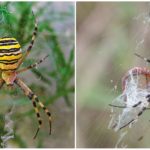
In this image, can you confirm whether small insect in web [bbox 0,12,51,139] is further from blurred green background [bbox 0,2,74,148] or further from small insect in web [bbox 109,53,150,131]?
small insect in web [bbox 109,53,150,131]

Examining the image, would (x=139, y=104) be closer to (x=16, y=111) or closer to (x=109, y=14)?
(x=109, y=14)

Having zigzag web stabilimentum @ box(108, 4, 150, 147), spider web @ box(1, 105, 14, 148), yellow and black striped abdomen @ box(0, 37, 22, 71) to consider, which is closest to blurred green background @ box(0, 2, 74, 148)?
spider web @ box(1, 105, 14, 148)

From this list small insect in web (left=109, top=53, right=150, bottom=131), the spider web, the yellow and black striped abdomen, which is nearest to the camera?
the yellow and black striped abdomen

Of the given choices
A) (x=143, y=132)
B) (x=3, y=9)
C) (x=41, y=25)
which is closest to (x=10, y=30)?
(x=3, y=9)

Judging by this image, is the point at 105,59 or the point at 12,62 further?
the point at 105,59

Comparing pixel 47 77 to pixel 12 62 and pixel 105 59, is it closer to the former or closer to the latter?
pixel 105 59

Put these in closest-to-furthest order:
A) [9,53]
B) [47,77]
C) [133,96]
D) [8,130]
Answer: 1. [9,53]
2. [133,96]
3. [8,130]
4. [47,77]

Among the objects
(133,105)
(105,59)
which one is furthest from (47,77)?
(133,105)
